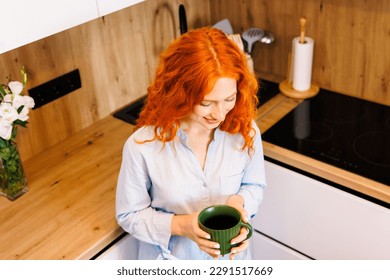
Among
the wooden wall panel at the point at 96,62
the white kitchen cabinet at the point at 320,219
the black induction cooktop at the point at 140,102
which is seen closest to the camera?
the white kitchen cabinet at the point at 320,219

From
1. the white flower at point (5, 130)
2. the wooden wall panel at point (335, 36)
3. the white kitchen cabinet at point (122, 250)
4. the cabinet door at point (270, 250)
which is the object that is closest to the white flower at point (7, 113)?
the white flower at point (5, 130)

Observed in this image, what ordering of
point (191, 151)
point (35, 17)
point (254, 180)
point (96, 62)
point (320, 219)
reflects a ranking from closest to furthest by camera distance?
point (35, 17) → point (191, 151) → point (254, 180) → point (320, 219) → point (96, 62)

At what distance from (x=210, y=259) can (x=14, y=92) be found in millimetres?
733

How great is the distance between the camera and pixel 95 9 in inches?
58.1

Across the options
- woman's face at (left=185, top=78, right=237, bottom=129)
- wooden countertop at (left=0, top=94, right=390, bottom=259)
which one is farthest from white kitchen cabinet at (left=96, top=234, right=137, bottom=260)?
woman's face at (left=185, top=78, right=237, bottom=129)

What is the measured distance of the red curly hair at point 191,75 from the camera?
123cm

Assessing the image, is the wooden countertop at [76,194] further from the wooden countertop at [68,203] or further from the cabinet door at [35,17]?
the cabinet door at [35,17]

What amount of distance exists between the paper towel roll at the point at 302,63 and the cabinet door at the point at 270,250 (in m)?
0.59

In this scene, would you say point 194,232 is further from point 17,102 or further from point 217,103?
point 17,102

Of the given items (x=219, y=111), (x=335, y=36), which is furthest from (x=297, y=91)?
(x=219, y=111)

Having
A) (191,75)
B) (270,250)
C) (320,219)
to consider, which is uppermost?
(191,75)

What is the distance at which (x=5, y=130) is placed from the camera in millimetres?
1498

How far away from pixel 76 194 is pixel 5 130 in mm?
305
